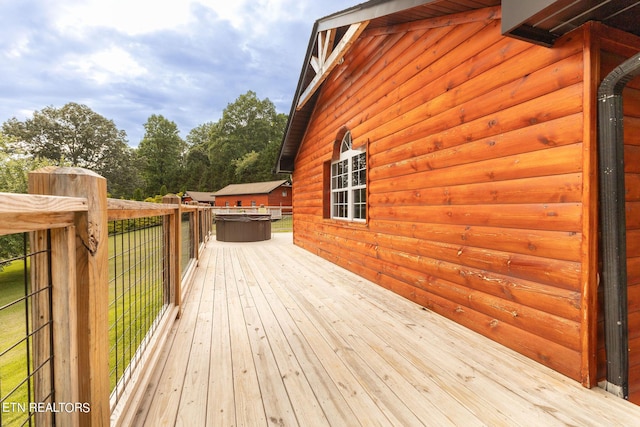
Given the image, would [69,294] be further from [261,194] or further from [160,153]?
[160,153]

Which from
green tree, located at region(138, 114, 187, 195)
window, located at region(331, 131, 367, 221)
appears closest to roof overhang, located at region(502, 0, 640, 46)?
window, located at region(331, 131, 367, 221)

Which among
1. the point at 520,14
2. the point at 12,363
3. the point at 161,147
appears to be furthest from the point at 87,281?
the point at 161,147

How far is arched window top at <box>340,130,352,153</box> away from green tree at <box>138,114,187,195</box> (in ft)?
147

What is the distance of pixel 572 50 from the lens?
71.6 inches

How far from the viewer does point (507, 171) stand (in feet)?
7.27

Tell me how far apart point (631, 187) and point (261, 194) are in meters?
28.6

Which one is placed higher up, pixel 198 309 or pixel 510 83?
pixel 510 83

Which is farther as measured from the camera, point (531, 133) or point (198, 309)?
point (198, 309)

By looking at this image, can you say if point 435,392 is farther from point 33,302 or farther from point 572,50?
point 572,50

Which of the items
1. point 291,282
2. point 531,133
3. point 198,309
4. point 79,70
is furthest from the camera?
point 79,70

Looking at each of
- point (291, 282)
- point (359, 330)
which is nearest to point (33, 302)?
point (359, 330)

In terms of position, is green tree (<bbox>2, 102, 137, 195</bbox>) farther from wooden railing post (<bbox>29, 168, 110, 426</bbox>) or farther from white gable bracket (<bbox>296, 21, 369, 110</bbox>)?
wooden railing post (<bbox>29, 168, 110, 426</bbox>)

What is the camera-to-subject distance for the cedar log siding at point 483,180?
184 cm

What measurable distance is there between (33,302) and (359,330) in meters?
2.21
